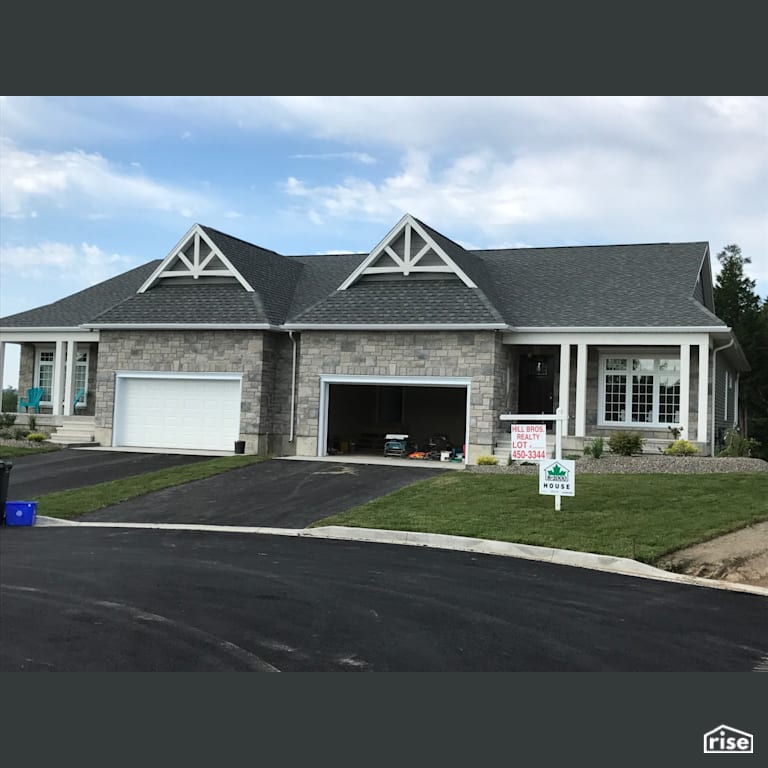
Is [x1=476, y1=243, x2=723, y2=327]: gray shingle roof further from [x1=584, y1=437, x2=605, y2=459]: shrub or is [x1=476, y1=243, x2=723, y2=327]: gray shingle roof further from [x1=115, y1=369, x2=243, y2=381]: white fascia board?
[x1=115, y1=369, x2=243, y2=381]: white fascia board

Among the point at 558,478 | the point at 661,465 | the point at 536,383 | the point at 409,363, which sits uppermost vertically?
the point at 409,363

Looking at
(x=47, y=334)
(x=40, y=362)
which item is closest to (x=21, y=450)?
(x=47, y=334)

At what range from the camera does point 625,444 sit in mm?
21266

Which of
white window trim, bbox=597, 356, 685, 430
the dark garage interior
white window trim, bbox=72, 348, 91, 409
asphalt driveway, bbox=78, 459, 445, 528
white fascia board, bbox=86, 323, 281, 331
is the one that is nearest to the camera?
asphalt driveway, bbox=78, 459, 445, 528

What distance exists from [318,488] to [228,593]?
29.8 feet

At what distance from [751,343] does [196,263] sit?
26.5 meters

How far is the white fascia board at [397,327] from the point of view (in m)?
23.1

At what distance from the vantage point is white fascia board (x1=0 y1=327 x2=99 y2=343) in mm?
29406

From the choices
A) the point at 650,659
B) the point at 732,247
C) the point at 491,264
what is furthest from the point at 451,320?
the point at 732,247

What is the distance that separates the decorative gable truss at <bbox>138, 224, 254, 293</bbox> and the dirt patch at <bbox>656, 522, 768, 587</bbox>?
689 inches

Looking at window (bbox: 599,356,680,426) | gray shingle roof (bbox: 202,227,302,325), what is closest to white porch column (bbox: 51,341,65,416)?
gray shingle roof (bbox: 202,227,302,325)

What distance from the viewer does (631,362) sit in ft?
81.4

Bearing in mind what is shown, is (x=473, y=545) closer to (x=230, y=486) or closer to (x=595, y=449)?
(x=230, y=486)

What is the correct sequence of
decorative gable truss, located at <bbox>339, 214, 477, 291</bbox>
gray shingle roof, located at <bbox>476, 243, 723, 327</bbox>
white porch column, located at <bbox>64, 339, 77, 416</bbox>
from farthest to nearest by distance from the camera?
1. white porch column, located at <bbox>64, 339, 77, 416</bbox>
2. decorative gable truss, located at <bbox>339, 214, 477, 291</bbox>
3. gray shingle roof, located at <bbox>476, 243, 723, 327</bbox>
